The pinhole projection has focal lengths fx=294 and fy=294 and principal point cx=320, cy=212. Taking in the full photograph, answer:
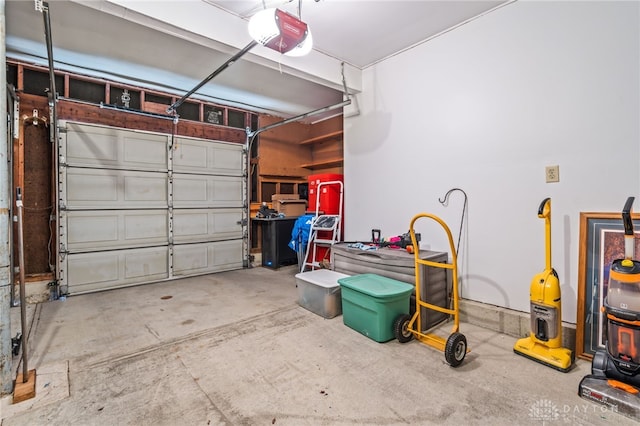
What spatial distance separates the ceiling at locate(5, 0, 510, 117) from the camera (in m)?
2.64

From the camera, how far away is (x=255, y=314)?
311 cm

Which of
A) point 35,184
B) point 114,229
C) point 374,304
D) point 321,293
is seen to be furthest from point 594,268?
point 35,184

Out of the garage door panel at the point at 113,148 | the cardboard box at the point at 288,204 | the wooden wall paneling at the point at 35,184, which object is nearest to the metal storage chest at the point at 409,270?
the cardboard box at the point at 288,204

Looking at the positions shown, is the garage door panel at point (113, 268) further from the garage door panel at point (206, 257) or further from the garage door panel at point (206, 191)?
the garage door panel at point (206, 191)

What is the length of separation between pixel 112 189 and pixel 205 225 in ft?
4.65

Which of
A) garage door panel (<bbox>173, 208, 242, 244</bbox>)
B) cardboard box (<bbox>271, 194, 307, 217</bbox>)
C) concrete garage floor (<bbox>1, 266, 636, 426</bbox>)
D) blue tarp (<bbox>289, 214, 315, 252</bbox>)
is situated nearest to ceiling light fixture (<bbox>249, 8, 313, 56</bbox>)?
concrete garage floor (<bbox>1, 266, 636, 426</bbox>)

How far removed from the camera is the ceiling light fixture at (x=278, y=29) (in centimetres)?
200

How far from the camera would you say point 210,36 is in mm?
2732

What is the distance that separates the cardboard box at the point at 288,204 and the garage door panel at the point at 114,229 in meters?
1.89

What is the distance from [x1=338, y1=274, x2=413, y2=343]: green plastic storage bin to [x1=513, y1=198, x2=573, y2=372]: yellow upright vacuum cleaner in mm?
892

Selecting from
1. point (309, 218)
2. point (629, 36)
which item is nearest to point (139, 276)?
point (309, 218)

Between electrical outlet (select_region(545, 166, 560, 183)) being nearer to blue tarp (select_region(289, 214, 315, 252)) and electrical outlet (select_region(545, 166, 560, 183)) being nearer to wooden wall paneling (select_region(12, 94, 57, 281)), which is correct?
blue tarp (select_region(289, 214, 315, 252))

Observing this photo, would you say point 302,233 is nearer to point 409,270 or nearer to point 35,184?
point 409,270

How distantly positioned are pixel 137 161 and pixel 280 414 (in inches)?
164
